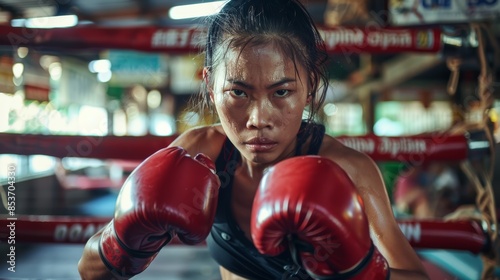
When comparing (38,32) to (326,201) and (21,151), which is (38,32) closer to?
(21,151)

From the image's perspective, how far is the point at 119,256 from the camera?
82 centimetres

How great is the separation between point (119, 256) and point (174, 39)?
1.01 meters

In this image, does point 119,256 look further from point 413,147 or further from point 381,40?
point 381,40

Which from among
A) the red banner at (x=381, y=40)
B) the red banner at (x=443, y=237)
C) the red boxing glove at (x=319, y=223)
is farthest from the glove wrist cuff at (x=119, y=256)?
the red banner at (x=381, y=40)

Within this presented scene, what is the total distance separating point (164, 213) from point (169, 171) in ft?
0.29

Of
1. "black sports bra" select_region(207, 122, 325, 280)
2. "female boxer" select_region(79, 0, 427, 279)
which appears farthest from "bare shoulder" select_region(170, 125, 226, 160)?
"female boxer" select_region(79, 0, 427, 279)

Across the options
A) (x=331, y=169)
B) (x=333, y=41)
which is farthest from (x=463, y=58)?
(x=331, y=169)

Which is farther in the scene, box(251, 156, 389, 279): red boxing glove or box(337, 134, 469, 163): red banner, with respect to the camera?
box(337, 134, 469, 163): red banner

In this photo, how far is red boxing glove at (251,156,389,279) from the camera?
0.67 m

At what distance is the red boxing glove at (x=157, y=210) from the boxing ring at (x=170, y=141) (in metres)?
0.63

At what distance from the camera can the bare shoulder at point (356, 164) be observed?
0.91m

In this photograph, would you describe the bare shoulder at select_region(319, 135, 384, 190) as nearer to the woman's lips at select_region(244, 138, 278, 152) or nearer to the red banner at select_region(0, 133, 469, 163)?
the woman's lips at select_region(244, 138, 278, 152)

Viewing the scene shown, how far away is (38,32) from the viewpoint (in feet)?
5.27

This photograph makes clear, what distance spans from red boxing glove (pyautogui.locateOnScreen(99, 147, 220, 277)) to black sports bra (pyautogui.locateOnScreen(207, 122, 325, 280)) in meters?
0.24
